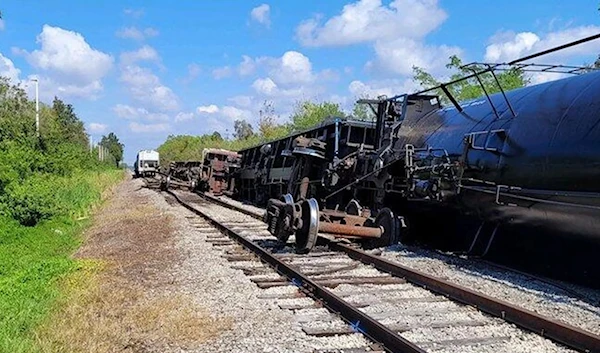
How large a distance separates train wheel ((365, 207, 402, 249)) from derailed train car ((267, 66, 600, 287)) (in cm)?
2

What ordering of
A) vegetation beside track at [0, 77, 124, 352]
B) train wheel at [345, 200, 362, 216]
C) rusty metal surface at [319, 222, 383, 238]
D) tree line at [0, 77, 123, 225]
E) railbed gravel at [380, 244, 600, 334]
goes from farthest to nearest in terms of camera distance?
tree line at [0, 77, 123, 225] → train wheel at [345, 200, 362, 216] → rusty metal surface at [319, 222, 383, 238] → vegetation beside track at [0, 77, 124, 352] → railbed gravel at [380, 244, 600, 334]

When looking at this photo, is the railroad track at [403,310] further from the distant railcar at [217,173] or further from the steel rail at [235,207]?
the distant railcar at [217,173]

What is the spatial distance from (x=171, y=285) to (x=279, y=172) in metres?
14.8

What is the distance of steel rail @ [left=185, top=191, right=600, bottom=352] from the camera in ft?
14.7

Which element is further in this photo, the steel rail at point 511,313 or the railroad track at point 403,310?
the railroad track at point 403,310

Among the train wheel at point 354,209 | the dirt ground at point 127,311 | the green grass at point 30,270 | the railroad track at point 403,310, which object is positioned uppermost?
the train wheel at point 354,209

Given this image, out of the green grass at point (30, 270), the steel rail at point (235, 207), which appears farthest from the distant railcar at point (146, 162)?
the green grass at point (30, 270)

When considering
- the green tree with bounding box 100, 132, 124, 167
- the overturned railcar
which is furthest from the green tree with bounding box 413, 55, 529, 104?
the green tree with bounding box 100, 132, 124, 167

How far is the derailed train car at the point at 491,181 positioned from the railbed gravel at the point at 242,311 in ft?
5.18

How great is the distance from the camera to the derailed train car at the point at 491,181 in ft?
21.7

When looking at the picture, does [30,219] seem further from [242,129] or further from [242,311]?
[242,129]

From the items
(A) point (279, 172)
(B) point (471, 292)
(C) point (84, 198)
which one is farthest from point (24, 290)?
(C) point (84, 198)

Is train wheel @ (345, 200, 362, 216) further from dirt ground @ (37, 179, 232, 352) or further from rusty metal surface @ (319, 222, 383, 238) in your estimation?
dirt ground @ (37, 179, 232, 352)

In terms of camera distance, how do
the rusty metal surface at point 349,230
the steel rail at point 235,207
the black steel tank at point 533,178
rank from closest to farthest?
1. the black steel tank at point 533,178
2. the rusty metal surface at point 349,230
3. the steel rail at point 235,207
